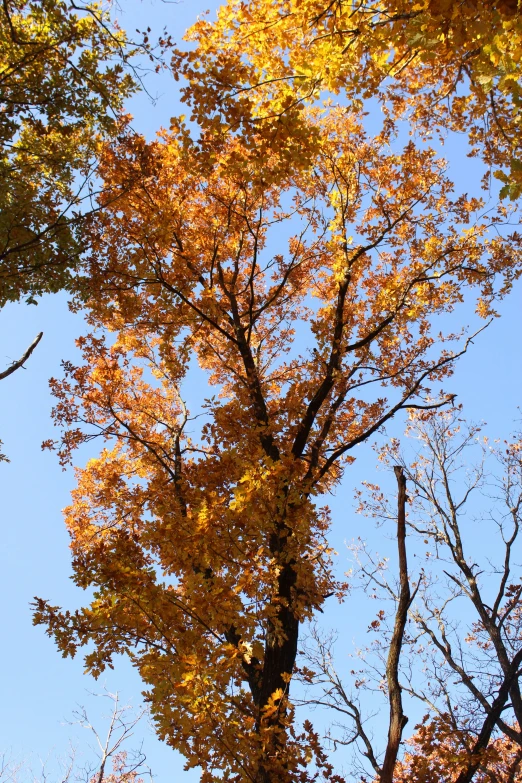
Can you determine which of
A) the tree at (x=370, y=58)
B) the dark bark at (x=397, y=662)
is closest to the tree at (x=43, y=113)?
the tree at (x=370, y=58)

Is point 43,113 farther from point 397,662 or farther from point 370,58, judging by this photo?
point 397,662

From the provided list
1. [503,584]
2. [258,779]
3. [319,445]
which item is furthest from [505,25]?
[503,584]

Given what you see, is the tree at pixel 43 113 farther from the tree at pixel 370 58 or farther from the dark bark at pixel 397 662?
the dark bark at pixel 397 662

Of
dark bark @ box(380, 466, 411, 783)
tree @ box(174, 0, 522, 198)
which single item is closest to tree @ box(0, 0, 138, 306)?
tree @ box(174, 0, 522, 198)

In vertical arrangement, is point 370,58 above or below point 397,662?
above

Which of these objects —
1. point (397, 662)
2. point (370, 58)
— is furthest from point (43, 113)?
point (397, 662)

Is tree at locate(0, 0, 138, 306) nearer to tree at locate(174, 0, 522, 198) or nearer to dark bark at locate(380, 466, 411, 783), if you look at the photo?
tree at locate(174, 0, 522, 198)

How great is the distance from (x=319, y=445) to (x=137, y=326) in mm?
3152

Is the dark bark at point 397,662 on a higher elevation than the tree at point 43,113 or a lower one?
lower

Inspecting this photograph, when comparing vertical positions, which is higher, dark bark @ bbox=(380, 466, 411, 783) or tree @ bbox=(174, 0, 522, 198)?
tree @ bbox=(174, 0, 522, 198)

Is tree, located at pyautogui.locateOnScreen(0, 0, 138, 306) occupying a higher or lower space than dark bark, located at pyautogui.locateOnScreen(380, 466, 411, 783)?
higher

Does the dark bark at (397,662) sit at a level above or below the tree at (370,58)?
below

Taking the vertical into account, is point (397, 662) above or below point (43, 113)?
below

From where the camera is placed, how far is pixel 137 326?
24.6ft
